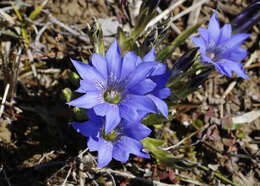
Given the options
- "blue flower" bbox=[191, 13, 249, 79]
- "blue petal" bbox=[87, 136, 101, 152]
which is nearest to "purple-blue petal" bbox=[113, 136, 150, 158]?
"blue petal" bbox=[87, 136, 101, 152]

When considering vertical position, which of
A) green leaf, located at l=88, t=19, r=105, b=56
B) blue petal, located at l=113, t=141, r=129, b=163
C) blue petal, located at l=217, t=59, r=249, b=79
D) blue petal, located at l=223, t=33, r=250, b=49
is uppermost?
green leaf, located at l=88, t=19, r=105, b=56

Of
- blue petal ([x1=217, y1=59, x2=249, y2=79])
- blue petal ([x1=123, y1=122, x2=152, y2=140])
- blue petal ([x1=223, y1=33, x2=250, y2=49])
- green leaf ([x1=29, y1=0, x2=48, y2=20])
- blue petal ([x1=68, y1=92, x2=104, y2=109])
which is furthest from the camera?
green leaf ([x1=29, y1=0, x2=48, y2=20])

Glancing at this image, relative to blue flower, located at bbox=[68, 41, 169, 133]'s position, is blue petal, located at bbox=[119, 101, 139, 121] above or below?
below

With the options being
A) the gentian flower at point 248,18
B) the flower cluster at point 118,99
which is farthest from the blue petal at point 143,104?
the gentian flower at point 248,18

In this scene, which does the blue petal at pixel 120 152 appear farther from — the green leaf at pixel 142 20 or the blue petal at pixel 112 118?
the green leaf at pixel 142 20

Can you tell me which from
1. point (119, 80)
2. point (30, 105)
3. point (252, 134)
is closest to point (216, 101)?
point (252, 134)

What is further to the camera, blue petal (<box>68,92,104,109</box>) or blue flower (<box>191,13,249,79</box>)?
blue flower (<box>191,13,249,79</box>)

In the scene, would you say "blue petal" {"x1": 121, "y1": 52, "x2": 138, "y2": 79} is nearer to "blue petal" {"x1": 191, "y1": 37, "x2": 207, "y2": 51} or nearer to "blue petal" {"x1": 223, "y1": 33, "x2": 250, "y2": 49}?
"blue petal" {"x1": 191, "y1": 37, "x2": 207, "y2": 51}

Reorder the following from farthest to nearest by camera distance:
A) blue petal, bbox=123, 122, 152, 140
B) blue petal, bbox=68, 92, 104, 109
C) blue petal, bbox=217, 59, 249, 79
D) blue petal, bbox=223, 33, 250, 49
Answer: blue petal, bbox=223, 33, 250, 49, blue petal, bbox=217, 59, 249, 79, blue petal, bbox=123, 122, 152, 140, blue petal, bbox=68, 92, 104, 109
